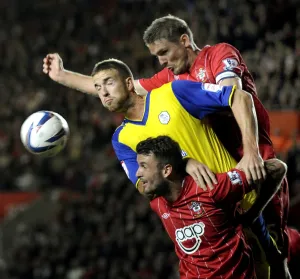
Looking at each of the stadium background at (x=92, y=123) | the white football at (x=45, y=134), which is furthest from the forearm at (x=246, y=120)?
the stadium background at (x=92, y=123)

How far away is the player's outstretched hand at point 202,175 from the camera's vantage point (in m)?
3.89

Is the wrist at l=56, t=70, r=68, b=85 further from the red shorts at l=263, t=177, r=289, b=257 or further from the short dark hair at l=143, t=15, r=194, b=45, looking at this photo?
the red shorts at l=263, t=177, r=289, b=257

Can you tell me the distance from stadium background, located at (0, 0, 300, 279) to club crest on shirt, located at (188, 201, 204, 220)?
441 cm

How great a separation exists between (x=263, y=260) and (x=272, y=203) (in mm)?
459

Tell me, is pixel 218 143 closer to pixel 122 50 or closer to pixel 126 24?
pixel 122 50

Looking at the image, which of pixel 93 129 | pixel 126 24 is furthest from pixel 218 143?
pixel 126 24

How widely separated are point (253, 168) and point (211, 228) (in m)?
0.46

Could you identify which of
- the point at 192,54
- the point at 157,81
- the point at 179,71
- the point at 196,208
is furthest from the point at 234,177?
the point at 157,81

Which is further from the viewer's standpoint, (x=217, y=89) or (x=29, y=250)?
(x=29, y=250)

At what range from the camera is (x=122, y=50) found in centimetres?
1424

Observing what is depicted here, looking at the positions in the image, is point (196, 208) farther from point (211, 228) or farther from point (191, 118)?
point (191, 118)

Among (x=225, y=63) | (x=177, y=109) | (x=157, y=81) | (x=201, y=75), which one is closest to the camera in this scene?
(x=177, y=109)

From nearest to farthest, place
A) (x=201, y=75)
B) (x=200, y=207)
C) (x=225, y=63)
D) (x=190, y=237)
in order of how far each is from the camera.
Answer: (x=200, y=207), (x=190, y=237), (x=225, y=63), (x=201, y=75)

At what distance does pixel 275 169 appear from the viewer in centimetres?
402
